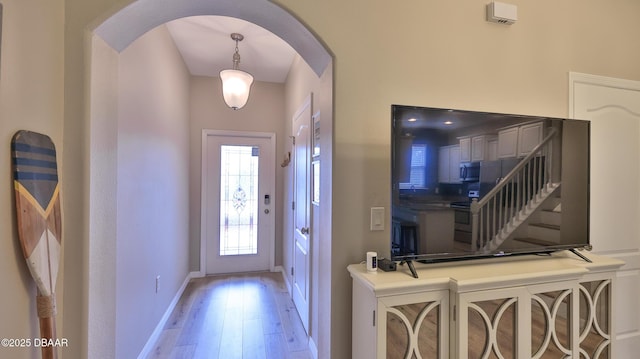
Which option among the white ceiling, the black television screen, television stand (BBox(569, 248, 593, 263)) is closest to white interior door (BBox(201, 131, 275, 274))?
the white ceiling

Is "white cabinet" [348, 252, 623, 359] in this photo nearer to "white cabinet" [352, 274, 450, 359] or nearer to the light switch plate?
"white cabinet" [352, 274, 450, 359]

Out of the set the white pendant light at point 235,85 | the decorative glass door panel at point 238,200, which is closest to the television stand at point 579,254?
the white pendant light at point 235,85

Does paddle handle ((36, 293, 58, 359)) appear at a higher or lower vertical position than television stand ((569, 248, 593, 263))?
lower

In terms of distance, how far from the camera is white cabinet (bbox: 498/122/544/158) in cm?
147

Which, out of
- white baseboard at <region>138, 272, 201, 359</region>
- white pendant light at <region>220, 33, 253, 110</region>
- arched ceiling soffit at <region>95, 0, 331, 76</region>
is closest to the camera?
arched ceiling soffit at <region>95, 0, 331, 76</region>

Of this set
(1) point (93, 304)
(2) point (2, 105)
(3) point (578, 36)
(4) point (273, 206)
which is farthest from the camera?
(4) point (273, 206)

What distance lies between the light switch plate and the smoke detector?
4.43 ft

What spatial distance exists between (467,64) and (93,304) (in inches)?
90.8

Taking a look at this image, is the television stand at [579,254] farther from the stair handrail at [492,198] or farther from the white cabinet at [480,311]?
the stair handrail at [492,198]

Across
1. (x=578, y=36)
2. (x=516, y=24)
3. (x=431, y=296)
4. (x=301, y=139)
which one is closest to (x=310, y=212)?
(x=301, y=139)

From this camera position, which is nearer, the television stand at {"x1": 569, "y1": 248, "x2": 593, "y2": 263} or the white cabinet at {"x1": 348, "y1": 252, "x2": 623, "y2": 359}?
the white cabinet at {"x1": 348, "y1": 252, "x2": 623, "y2": 359}

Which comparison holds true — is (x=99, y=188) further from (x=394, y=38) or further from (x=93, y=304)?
(x=394, y=38)

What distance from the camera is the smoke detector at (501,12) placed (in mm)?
1672

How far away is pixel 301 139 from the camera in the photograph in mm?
2828
